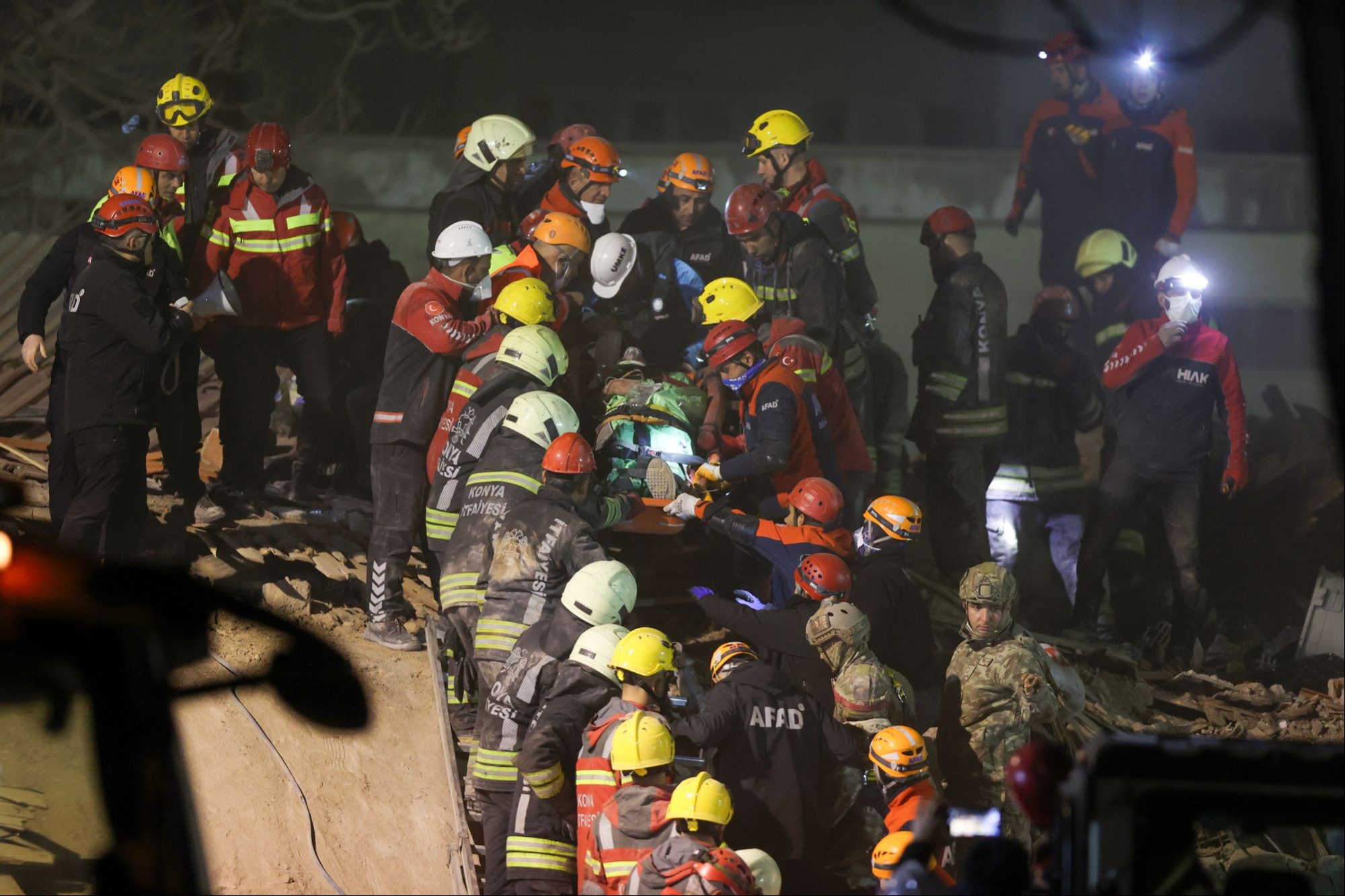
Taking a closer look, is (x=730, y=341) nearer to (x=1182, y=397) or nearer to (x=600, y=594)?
(x=600, y=594)

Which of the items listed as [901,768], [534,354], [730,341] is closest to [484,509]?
[534,354]

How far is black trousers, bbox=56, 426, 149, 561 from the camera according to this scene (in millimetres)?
8594

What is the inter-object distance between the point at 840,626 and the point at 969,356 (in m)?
3.32

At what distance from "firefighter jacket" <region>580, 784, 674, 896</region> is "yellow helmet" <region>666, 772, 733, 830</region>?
14cm

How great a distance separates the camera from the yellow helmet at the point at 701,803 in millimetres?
6438

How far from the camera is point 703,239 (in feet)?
34.2

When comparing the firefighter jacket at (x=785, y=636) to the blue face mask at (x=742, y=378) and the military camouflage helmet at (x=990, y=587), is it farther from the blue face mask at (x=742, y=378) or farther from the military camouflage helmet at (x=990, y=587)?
the blue face mask at (x=742, y=378)

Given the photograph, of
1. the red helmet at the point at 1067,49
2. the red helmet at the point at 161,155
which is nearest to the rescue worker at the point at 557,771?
the red helmet at the point at 161,155

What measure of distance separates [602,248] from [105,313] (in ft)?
10.2

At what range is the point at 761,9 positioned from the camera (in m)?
18.1

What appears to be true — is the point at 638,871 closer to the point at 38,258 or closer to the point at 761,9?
the point at 38,258

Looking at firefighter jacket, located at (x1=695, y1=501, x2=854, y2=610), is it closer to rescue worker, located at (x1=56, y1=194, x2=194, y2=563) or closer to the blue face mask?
the blue face mask

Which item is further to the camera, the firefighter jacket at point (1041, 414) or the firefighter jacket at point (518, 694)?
the firefighter jacket at point (1041, 414)

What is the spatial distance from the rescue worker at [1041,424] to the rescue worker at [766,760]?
3682 mm
